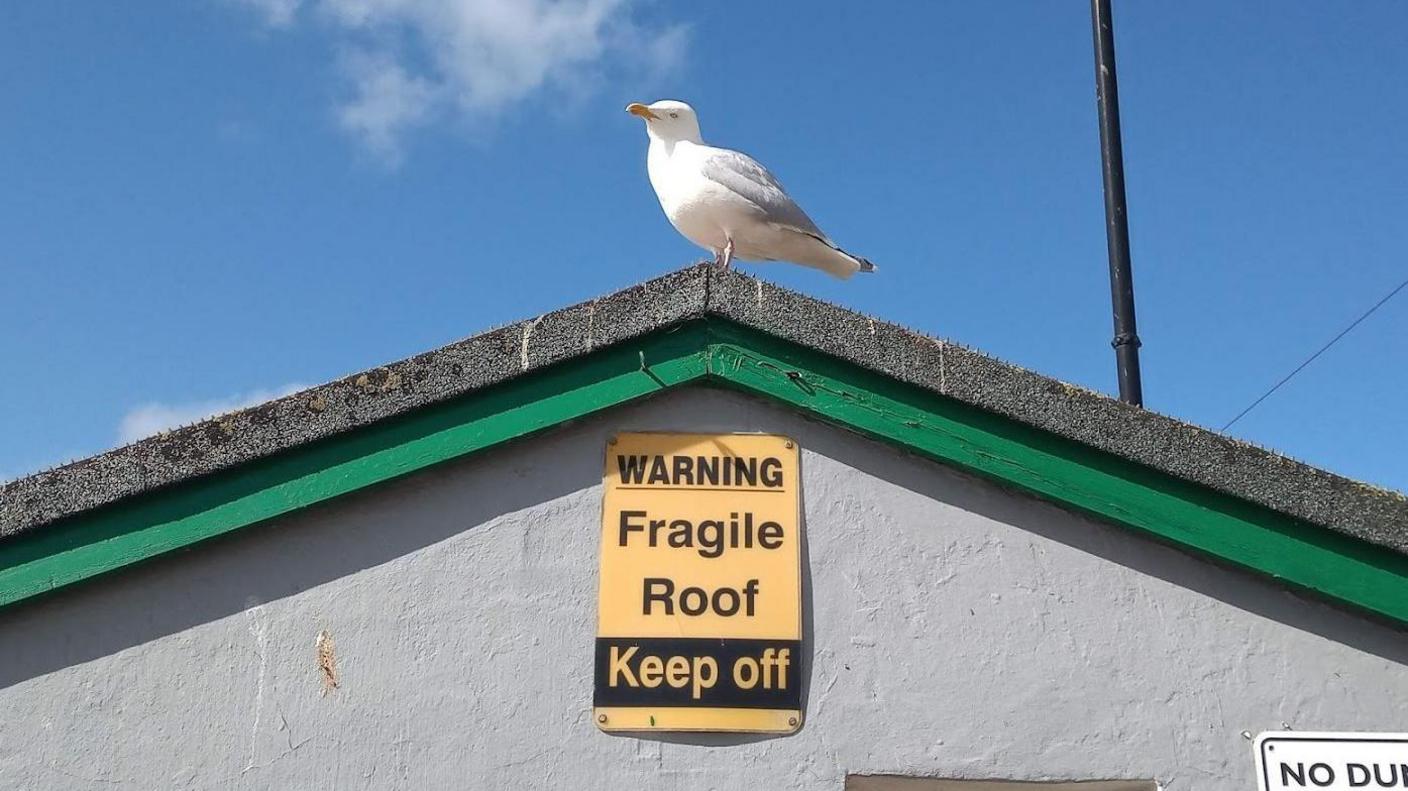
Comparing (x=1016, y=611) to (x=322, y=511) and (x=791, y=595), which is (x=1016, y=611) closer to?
(x=791, y=595)

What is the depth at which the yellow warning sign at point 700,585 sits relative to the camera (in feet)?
11.0

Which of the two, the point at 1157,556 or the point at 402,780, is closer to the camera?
the point at 402,780

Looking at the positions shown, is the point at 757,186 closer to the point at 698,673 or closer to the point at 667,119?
the point at 667,119

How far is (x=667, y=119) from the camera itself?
510 centimetres

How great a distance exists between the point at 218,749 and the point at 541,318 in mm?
1524

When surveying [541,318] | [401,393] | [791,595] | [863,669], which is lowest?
[863,669]

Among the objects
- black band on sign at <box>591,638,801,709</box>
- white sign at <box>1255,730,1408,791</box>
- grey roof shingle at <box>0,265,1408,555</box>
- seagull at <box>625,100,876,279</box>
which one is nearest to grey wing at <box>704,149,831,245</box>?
seagull at <box>625,100,876,279</box>

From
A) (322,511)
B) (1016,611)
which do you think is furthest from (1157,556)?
(322,511)

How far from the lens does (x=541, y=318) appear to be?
144 inches

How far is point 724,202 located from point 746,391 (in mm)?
1225

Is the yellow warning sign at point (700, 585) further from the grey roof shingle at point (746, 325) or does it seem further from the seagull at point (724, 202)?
the seagull at point (724, 202)

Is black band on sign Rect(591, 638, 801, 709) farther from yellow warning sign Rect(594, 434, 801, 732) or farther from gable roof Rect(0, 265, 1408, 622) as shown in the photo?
gable roof Rect(0, 265, 1408, 622)

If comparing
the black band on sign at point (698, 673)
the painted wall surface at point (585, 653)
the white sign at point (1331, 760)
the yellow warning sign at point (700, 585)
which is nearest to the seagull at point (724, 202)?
the yellow warning sign at point (700, 585)

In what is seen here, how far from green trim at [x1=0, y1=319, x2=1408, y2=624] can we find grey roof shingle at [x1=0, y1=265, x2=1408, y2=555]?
Answer: 5 centimetres
